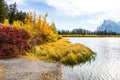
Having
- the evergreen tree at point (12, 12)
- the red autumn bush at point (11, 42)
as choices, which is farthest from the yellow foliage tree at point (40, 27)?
the evergreen tree at point (12, 12)

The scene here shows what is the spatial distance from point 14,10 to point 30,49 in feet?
172

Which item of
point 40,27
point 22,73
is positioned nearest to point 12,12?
point 40,27

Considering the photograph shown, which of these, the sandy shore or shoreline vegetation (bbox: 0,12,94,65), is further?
shoreline vegetation (bbox: 0,12,94,65)

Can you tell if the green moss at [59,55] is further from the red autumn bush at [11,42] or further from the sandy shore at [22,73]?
the sandy shore at [22,73]

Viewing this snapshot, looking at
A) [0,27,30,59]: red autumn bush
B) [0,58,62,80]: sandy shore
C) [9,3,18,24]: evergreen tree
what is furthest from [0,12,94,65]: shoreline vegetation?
[9,3,18,24]: evergreen tree

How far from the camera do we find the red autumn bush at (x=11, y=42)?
80.1 ft

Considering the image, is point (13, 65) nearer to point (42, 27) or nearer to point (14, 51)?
point (14, 51)

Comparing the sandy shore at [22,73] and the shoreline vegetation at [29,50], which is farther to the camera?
the shoreline vegetation at [29,50]

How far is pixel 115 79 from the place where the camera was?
19.6 metres

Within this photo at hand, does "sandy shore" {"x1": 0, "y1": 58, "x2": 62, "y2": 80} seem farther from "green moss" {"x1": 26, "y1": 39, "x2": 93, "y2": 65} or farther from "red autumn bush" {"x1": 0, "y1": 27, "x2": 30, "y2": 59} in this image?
"green moss" {"x1": 26, "y1": 39, "x2": 93, "y2": 65}

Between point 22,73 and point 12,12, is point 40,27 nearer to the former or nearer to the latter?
point 22,73

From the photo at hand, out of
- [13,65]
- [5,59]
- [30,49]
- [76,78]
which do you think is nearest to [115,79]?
[76,78]

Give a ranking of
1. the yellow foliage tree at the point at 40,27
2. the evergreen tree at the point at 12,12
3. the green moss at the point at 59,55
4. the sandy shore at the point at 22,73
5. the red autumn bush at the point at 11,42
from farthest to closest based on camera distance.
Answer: the evergreen tree at the point at 12,12 < the yellow foliage tree at the point at 40,27 < the green moss at the point at 59,55 < the red autumn bush at the point at 11,42 < the sandy shore at the point at 22,73

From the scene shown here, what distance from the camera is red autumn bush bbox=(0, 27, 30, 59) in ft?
80.1
